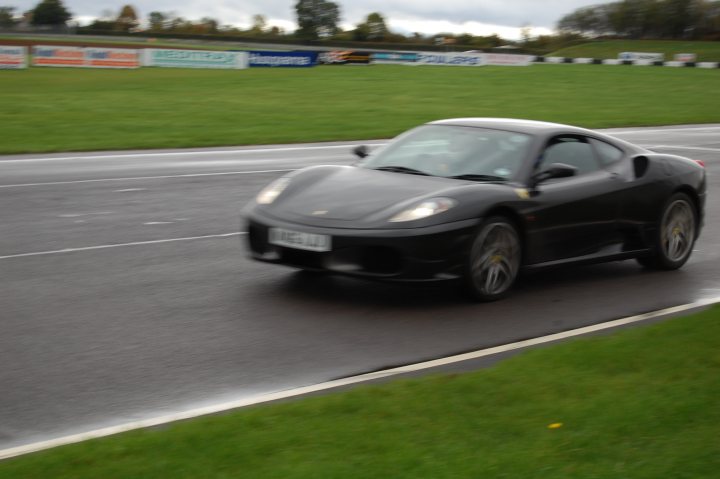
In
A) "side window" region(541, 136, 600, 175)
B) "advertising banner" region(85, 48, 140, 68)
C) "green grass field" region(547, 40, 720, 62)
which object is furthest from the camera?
"green grass field" region(547, 40, 720, 62)

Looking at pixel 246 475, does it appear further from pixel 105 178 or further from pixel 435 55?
pixel 435 55

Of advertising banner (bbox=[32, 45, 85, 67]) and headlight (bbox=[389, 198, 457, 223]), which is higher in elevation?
headlight (bbox=[389, 198, 457, 223])

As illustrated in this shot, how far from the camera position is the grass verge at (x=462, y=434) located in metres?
3.97

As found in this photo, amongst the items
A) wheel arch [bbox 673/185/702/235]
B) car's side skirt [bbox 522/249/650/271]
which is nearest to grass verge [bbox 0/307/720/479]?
car's side skirt [bbox 522/249/650/271]

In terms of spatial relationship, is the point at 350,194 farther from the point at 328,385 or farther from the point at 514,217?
the point at 328,385

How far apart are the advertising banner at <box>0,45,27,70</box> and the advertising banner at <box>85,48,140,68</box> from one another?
142 inches

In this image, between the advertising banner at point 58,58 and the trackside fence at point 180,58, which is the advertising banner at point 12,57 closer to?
the trackside fence at point 180,58

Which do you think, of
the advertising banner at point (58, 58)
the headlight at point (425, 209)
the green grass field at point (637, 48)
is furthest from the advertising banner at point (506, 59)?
the headlight at point (425, 209)

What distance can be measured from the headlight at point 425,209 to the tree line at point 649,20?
129146mm

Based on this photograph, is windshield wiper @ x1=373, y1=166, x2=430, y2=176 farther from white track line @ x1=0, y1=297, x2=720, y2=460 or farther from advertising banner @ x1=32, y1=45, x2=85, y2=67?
advertising banner @ x1=32, y1=45, x2=85, y2=67

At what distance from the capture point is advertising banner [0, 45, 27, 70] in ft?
150

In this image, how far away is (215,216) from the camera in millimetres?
11867

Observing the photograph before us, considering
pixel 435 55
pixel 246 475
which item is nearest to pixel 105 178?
pixel 246 475

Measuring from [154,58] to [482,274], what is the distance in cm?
4636
